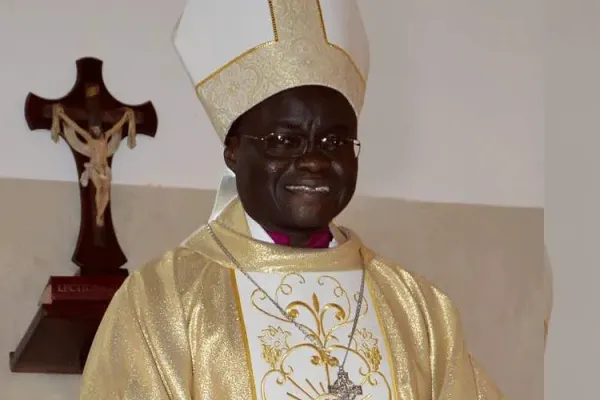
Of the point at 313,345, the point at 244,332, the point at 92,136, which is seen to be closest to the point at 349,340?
the point at 313,345

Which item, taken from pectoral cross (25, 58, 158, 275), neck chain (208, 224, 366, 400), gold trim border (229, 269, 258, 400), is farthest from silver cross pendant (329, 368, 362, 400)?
pectoral cross (25, 58, 158, 275)

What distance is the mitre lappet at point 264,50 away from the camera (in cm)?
197

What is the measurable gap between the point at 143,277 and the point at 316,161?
1.07 ft

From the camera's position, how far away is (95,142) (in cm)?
284

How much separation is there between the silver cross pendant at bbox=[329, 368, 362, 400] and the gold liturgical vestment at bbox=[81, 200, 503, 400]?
0.01m

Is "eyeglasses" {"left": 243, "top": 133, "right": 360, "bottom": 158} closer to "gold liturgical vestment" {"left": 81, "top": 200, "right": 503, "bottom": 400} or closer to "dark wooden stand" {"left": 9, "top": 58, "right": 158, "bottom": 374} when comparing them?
"gold liturgical vestment" {"left": 81, "top": 200, "right": 503, "bottom": 400}

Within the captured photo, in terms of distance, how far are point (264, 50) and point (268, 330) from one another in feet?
1.52

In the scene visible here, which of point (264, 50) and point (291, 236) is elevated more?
point (264, 50)

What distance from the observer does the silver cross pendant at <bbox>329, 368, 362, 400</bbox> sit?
1868mm

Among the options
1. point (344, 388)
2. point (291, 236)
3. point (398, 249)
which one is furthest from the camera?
point (398, 249)

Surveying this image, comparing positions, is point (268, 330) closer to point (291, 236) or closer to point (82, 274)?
point (291, 236)

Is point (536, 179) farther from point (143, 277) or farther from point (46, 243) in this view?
point (143, 277)

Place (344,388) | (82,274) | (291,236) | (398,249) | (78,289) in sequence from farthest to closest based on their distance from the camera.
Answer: (398,249)
(82,274)
(78,289)
(291,236)
(344,388)

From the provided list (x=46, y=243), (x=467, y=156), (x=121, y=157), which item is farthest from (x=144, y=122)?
(x=467, y=156)
